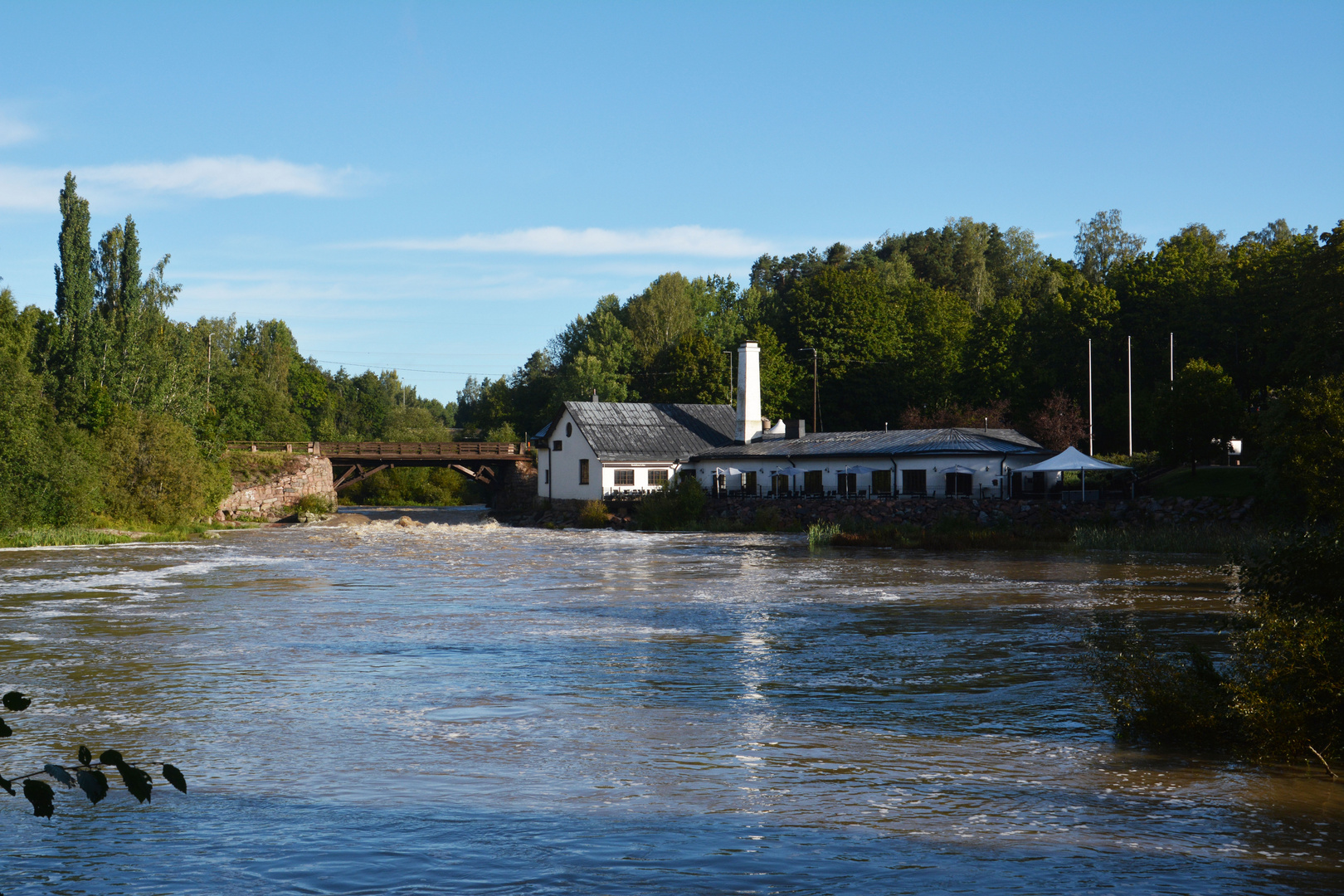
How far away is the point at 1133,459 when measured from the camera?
50.9 metres

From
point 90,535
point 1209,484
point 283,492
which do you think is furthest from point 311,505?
point 1209,484

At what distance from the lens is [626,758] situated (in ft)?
33.8

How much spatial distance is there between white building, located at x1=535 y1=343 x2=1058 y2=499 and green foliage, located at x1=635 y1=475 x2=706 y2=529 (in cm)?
404

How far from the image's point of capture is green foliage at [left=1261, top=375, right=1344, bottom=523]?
27.6m

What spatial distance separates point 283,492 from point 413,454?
8885 millimetres

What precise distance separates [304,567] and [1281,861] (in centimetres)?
2932

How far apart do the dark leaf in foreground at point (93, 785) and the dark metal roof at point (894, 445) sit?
154 feet

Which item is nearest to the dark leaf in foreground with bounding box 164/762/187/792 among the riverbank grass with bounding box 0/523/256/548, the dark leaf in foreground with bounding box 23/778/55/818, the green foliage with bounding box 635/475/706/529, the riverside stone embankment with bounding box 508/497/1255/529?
the dark leaf in foreground with bounding box 23/778/55/818

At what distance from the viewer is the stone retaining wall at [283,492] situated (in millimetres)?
64125

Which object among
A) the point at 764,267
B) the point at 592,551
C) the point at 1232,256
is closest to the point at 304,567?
the point at 592,551

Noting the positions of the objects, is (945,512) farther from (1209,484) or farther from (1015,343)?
(1015,343)

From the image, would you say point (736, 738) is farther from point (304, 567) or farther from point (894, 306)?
point (894, 306)

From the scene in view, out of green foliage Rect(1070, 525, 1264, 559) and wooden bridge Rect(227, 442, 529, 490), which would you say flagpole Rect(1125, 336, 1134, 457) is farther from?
wooden bridge Rect(227, 442, 529, 490)

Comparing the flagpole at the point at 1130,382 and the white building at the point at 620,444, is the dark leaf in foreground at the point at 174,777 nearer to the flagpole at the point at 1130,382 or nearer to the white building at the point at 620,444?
the flagpole at the point at 1130,382
